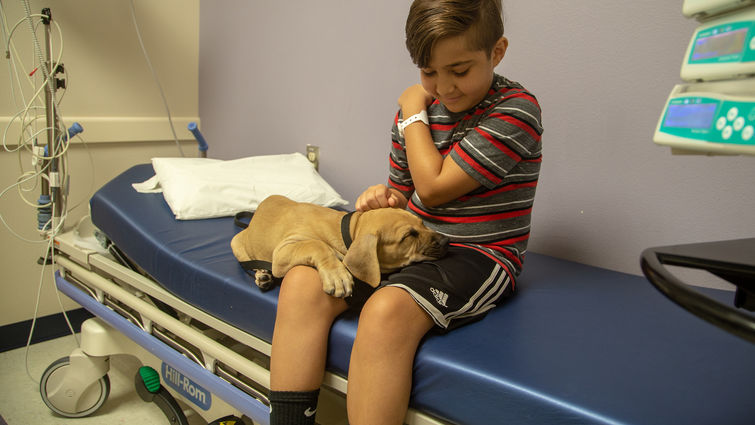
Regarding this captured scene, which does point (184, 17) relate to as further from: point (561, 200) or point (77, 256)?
point (561, 200)

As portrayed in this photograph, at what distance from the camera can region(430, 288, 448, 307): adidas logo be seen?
1063 millimetres

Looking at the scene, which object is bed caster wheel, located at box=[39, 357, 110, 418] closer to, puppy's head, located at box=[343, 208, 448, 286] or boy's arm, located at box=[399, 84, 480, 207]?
puppy's head, located at box=[343, 208, 448, 286]

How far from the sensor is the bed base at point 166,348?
1321 millimetres

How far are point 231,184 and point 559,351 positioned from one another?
1.52 m

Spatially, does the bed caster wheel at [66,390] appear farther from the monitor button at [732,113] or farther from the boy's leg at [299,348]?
the monitor button at [732,113]

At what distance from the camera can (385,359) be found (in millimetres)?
984

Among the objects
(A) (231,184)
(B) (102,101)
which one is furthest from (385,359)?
(B) (102,101)

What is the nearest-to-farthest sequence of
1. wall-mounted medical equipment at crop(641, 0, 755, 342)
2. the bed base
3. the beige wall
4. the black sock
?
wall-mounted medical equipment at crop(641, 0, 755, 342) → the black sock → the bed base → the beige wall

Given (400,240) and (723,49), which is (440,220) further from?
(723,49)

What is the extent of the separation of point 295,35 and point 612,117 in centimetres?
170

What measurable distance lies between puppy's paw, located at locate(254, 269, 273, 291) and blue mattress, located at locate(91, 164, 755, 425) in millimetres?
24

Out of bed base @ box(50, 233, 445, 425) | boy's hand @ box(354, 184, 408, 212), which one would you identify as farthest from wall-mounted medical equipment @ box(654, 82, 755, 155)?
boy's hand @ box(354, 184, 408, 212)

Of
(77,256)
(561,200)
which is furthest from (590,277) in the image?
(77,256)

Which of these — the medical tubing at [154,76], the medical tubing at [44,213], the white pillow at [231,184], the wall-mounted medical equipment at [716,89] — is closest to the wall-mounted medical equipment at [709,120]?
the wall-mounted medical equipment at [716,89]
